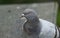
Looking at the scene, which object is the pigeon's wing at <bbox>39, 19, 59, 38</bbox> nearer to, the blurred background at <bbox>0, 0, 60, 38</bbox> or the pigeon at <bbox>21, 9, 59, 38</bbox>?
the pigeon at <bbox>21, 9, 59, 38</bbox>

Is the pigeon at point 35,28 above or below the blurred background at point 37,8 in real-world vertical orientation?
above

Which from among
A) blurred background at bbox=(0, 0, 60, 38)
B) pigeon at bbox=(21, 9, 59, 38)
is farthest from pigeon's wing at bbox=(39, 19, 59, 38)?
blurred background at bbox=(0, 0, 60, 38)

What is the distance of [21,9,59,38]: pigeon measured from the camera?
2.77 ft

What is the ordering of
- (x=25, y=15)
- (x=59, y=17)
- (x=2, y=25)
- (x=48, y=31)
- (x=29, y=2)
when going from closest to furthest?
(x=25, y=15) < (x=48, y=31) < (x=2, y=25) < (x=59, y=17) < (x=29, y=2)

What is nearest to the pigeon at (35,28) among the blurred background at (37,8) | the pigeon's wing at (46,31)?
the pigeon's wing at (46,31)

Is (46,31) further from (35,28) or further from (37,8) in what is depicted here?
(37,8)

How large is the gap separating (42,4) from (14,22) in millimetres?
723

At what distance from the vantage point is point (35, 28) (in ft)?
2.91

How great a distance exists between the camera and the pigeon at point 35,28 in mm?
845

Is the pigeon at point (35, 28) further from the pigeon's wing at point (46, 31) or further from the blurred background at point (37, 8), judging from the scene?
the blurred background at point (37, 8)

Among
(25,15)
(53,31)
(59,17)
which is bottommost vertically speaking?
(59,17)

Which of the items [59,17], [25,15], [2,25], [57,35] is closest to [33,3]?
[59,17]

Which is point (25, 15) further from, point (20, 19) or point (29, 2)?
point (29, 2)

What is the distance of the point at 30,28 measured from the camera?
2.89 ft
